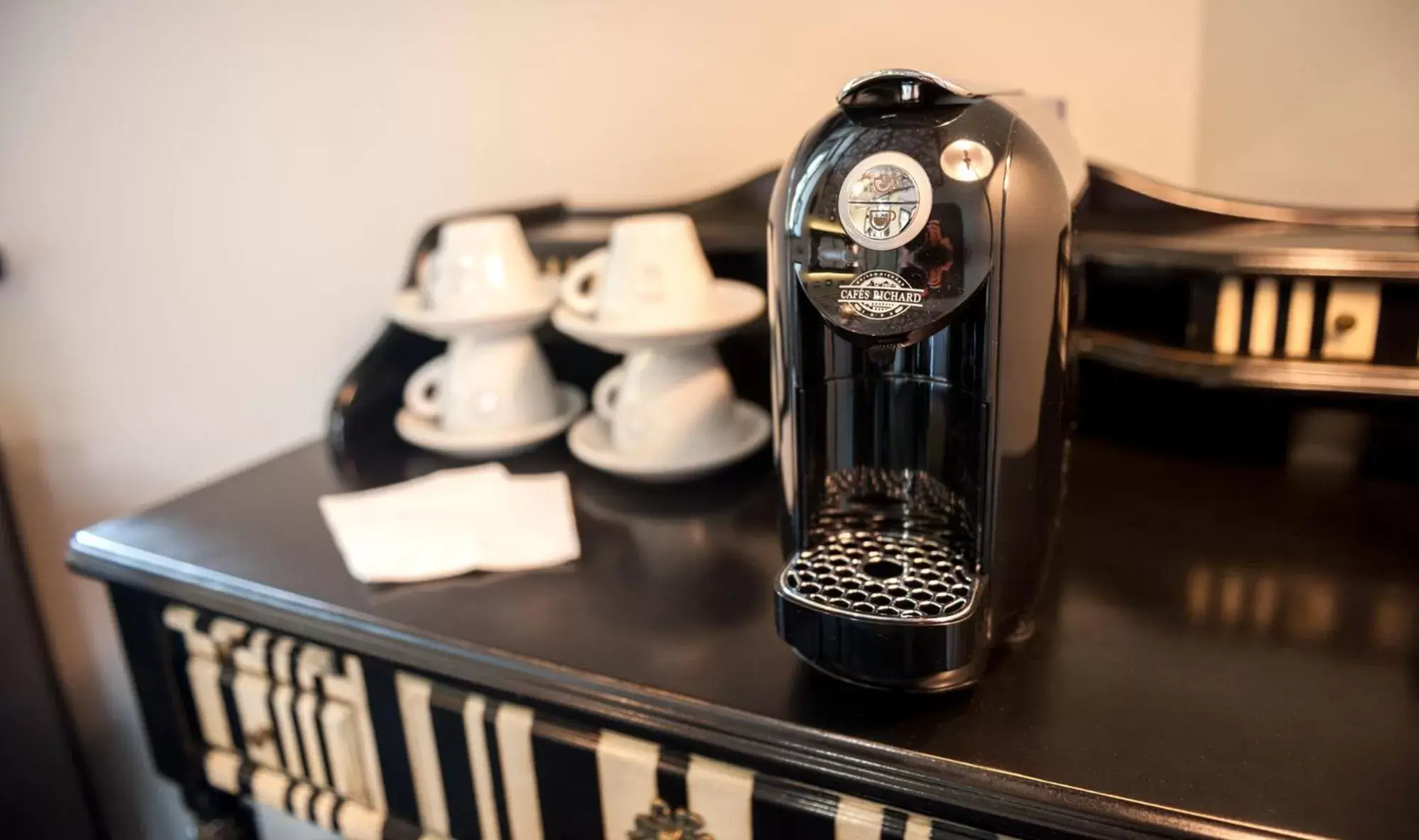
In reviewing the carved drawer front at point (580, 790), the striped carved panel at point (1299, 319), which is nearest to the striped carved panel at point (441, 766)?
the carved drawer front at point (580, 790)

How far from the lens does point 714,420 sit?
2.44ft

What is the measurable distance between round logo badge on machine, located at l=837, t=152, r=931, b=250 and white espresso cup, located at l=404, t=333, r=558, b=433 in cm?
46

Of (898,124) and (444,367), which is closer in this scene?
(898,124)

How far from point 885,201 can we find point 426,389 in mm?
572

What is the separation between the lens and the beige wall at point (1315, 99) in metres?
0.73

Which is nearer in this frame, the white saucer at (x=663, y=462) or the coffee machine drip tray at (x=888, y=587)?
the coffee machine drip tray at (x=888, y=587)

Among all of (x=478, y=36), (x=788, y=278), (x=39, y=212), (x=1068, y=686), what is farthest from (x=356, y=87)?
(x=1068, y=686)

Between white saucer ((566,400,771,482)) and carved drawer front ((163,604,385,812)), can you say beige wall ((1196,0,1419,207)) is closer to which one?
white saucer ((566,400,771,482))

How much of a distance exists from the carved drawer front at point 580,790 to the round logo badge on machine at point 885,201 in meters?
0.26

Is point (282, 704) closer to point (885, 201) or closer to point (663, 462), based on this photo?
point (663, 462)

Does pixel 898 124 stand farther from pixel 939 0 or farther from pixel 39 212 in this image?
pixel 39 212

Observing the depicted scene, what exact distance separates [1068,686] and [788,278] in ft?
0.79

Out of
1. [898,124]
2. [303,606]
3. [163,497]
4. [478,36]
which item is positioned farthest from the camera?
[163,497]

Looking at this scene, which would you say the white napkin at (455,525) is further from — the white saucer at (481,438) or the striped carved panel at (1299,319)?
the striped carved panel at (1299,319)
